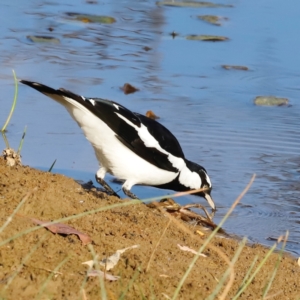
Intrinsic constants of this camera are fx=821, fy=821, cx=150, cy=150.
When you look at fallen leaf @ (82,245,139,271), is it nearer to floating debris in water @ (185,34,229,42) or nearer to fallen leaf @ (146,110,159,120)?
fallen leaf @ (146,110,159,120)

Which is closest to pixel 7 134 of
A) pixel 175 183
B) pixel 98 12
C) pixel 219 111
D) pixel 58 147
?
pixel 58 147

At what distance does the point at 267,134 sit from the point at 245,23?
13.8 feet

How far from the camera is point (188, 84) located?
8547 millimetres

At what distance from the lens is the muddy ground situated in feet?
11.3

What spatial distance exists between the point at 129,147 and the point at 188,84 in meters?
3.01

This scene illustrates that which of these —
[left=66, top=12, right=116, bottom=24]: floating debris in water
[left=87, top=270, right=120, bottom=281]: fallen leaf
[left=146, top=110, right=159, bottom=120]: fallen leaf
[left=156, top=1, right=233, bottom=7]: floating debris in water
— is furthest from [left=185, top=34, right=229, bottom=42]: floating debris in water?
[left=87, top=270, right=120, bottom=281]: fallen leaf

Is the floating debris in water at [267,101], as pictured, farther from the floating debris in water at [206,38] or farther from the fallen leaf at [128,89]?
the floating debris in water at [206,38]

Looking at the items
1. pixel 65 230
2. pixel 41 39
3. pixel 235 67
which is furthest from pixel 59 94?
pixel 41 39

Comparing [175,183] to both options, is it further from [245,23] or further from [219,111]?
[245,23]

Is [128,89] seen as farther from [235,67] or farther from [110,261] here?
[110,261]

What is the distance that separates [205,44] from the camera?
10125 millimetres

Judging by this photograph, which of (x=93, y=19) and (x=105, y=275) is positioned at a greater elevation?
(x=105, y=275)

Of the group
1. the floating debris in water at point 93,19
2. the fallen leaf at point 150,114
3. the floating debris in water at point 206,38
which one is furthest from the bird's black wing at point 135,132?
the floating debris in water at point 93,19

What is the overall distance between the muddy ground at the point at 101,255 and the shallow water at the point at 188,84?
45.3 inches
